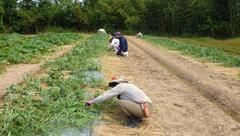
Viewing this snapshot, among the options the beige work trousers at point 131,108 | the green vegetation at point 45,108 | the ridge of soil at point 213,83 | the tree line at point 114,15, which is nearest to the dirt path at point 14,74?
the green vegetation at point 45,108

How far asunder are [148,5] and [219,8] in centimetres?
1718

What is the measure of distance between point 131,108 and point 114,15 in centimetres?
5902

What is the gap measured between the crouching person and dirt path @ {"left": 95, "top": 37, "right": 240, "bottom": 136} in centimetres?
24

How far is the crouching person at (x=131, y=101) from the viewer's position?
7582 mm

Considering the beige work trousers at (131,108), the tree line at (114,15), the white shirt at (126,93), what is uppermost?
the tree line at (114,15)

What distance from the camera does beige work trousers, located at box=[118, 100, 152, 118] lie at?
7.60m

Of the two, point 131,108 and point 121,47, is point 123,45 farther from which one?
point 131,108

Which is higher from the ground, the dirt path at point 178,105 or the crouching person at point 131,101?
the crouching person at point 131,101

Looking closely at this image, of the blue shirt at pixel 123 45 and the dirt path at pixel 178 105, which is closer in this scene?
the dirt path at pixel 178 105

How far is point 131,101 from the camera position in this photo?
7.67 meters

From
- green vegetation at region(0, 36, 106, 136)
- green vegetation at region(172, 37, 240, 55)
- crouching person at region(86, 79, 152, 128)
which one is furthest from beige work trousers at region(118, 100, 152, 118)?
green vegetation at region(172, 37, 240, 55)

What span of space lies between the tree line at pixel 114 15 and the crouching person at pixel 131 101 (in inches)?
1800

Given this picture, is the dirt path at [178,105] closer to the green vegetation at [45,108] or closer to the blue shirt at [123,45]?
the green vegetation at [45,108]

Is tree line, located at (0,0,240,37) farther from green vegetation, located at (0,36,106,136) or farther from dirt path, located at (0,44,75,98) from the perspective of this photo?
green vegetation, located at (0,36,106,136)
